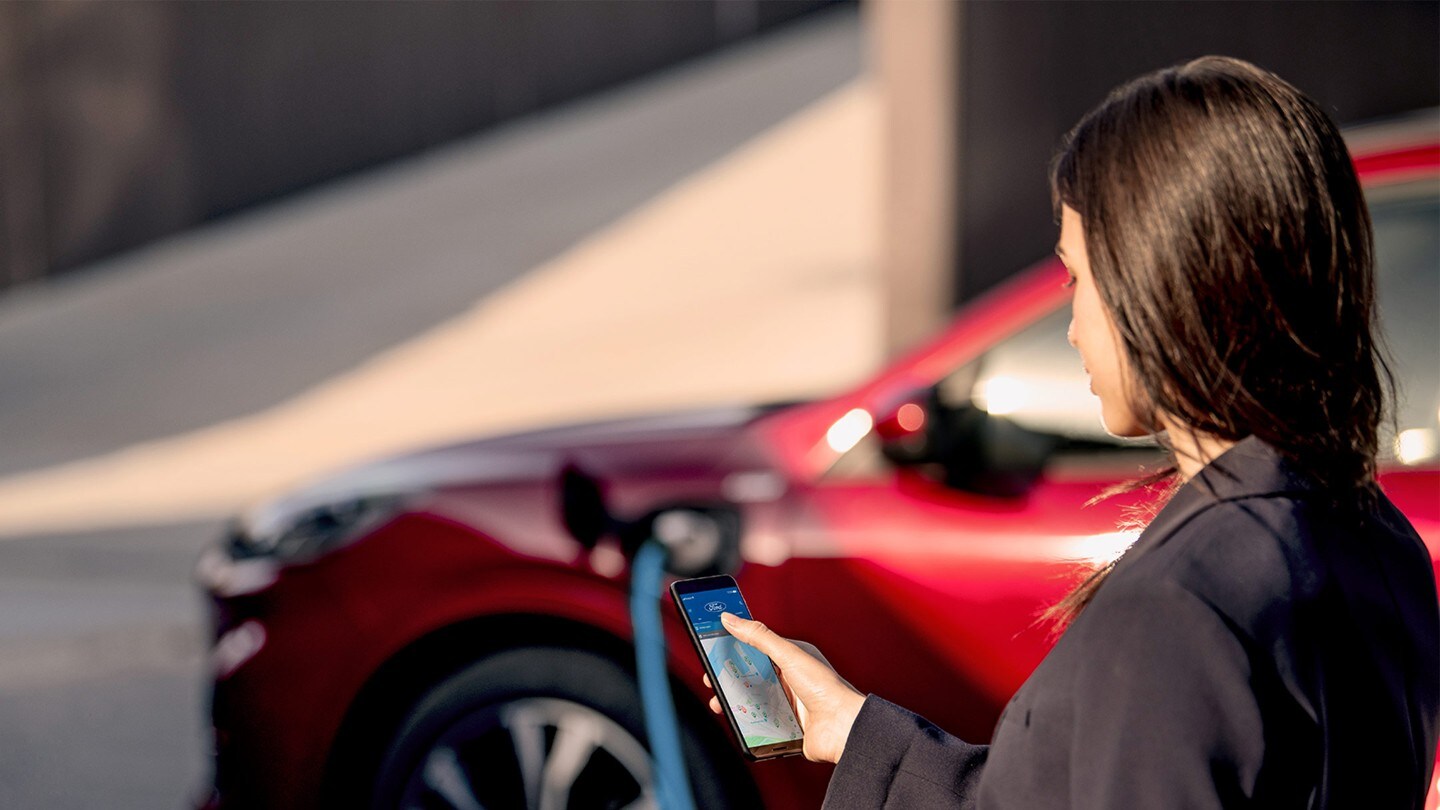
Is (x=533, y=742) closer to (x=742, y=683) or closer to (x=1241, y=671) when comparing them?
(x=742, y=683)

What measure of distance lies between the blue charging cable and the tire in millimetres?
18

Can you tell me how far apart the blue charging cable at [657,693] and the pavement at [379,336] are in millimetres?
2026

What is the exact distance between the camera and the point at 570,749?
2.74m

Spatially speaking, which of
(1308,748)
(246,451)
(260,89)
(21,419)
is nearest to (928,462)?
(1308,748)

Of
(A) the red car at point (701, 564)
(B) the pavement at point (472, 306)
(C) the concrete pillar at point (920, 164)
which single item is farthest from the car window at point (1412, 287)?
(B) the pavement at point (472, 306)

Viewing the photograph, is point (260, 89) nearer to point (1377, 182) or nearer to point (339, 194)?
point (339, 194)

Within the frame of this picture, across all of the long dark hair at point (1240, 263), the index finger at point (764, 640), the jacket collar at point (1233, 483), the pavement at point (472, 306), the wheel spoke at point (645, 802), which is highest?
the long dark hair at point (1240, 263)

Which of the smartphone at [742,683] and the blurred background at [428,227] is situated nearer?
the smartphone at [742,683]

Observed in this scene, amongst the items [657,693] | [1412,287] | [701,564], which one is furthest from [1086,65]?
[657,693]

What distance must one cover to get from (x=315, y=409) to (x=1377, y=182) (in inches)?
347

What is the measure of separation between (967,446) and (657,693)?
71cm

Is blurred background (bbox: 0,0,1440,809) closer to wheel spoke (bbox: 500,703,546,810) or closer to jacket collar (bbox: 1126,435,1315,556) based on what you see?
wheel spoke (bbox: 500,703,546,810)

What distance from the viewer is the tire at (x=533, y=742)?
2.72 metres

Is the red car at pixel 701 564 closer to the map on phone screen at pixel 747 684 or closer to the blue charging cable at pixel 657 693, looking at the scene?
the blue charging cable at pixel 657 693
